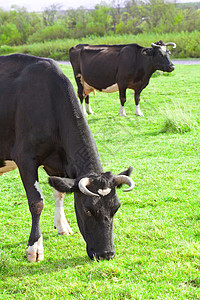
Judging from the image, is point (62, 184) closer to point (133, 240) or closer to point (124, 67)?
point (133, 240)

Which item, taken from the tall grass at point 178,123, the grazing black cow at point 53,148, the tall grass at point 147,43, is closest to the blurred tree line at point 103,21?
the tall grass at point 147,43

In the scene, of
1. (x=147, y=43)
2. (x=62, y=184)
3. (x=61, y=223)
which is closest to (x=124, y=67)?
(x=61, y=223)

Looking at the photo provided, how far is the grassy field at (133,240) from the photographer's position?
372cm

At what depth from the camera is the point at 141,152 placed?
29.0ft

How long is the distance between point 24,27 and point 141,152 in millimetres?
59419

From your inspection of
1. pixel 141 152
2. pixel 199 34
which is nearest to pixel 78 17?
pixel 199 34

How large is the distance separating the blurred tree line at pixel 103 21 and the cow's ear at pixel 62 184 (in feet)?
131

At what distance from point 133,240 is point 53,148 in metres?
1.53

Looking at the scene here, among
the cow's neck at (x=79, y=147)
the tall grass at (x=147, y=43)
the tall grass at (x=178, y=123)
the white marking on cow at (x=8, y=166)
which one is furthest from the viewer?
the tall grass at (x=147, y=43)

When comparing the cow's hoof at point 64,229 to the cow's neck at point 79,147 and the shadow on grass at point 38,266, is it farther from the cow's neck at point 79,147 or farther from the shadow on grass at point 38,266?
the cow's neck at point 79,147

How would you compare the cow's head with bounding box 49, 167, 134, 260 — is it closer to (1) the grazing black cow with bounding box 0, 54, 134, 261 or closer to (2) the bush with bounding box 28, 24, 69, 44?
(1) the grazing black cow with bounding box 0, 54, 134, 261

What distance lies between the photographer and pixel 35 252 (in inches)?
174

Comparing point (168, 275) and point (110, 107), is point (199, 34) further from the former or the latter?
point (168, 275)

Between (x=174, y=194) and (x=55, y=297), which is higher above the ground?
(x=55, y=297)
